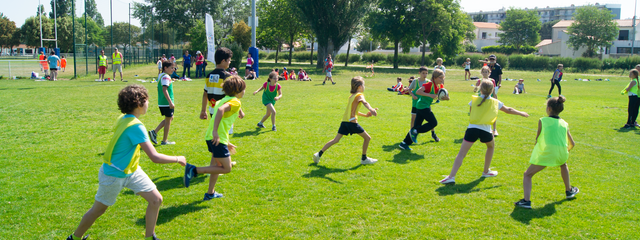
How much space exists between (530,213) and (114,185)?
15.7 ft

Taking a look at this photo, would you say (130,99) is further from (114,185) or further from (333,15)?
(333,15)

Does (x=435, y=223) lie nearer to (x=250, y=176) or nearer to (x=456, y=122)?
(x=250, y=176)

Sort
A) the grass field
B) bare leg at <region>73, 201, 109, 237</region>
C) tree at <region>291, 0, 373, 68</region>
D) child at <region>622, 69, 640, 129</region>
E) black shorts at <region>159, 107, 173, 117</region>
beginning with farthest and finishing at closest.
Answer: tree at <region>291, 0, 373, 68</region>, child at <region>622, 69, 640, 129</region>, black shorts at <region>159, 107, 173, 117</region>, the grass field, bare leg at <region>73, 201, 109, 237</region>

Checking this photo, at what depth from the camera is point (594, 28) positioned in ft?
235

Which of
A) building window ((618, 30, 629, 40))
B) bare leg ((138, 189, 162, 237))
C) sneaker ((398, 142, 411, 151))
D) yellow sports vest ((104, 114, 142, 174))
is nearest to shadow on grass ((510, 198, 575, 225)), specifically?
sneaker ((398, 142, 411, 151))

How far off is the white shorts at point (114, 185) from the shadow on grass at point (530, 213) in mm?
4235

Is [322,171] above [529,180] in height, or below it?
below

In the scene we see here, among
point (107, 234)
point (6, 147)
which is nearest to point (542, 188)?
point (107, 234)

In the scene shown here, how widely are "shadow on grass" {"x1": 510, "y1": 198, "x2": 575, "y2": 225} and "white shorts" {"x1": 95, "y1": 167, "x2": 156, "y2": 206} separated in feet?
13.9

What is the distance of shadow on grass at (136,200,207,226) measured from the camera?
440 centimetres

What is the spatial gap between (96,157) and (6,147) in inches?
82.9

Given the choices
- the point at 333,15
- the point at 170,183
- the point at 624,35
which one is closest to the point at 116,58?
the point at 170,183

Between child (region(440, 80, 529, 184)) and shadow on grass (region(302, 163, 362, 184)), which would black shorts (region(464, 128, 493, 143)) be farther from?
shadow on grass (region(302, 163, 362, 184))

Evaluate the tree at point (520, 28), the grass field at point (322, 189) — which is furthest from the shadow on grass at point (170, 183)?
the tree at point (520, 28)
